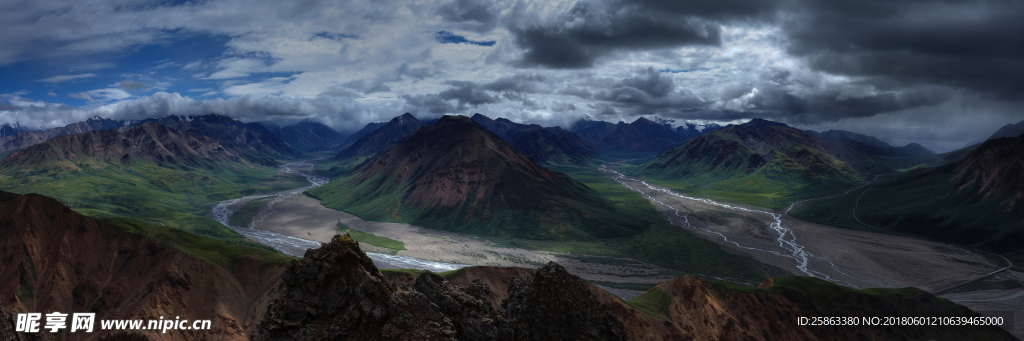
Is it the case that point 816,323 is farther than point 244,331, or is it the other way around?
point 816,323

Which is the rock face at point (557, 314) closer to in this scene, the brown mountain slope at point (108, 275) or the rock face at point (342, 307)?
the rock face at point (342, 307)

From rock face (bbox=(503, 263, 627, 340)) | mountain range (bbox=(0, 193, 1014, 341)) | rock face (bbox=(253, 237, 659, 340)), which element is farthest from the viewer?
mountain range (bbox=(0, 193, 1014, 341))

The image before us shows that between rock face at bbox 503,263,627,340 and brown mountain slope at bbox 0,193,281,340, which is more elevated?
rock face at bbox 503,263,627,340

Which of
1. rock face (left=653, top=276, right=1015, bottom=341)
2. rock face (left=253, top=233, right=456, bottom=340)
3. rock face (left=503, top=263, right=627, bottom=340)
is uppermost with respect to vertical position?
rock face (left=253, top=233, right=456, bottom=340)

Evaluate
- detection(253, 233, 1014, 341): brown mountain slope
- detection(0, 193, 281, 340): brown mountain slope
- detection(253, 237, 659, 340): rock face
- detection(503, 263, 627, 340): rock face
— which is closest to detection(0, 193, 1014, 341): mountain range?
detection(0, 193, 281, 340): brown mountain slope

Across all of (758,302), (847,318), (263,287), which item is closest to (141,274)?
(263,287)

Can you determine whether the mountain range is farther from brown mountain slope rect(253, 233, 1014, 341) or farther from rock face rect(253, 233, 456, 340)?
rock face rect(253, 233, 456, 340)

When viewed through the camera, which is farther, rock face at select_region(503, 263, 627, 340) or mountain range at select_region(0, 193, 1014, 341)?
mountain range at select_region(0, 193, 1014, 341)

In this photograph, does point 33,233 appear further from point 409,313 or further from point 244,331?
point 409,313
